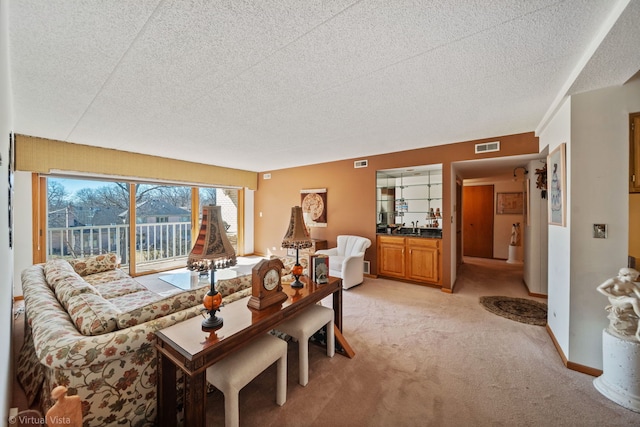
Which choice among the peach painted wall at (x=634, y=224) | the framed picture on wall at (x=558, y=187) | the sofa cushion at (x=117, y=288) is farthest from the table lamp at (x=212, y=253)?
the peach painted wall at (x=634, y=224)

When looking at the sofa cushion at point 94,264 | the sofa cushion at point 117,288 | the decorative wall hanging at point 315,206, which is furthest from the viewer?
the decorative wall hanging at point 315,206

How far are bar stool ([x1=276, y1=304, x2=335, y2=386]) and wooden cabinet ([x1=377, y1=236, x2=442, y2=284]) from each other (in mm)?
2512

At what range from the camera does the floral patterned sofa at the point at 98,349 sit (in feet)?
3.85

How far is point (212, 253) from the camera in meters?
1.40

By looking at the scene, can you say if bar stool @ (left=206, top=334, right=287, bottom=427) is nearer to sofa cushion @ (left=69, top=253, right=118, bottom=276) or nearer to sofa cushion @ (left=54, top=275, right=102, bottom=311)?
sofa cushion @ (left=54, top=275, right=102, bottom=311)

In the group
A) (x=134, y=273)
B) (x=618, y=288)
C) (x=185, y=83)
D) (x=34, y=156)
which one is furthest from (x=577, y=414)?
(x=34, y=156)

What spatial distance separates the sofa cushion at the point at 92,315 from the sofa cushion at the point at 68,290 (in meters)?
0.10

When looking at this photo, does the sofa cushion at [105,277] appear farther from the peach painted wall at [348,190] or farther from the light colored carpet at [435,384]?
the peach painted wall at [348,190]

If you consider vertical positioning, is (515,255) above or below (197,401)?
below

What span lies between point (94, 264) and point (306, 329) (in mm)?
3406

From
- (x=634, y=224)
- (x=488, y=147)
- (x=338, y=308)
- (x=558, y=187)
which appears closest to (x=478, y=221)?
(x=488, y=147)

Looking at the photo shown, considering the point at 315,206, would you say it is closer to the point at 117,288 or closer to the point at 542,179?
the point at 117,288

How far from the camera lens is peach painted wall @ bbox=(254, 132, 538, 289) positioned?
3.80 meters

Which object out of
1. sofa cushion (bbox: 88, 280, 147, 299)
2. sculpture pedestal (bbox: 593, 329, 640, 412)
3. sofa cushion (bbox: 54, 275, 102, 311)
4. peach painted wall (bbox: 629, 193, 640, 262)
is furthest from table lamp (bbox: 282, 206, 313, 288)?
peach painted wall (bbox: 629, 193, 640, 262)
